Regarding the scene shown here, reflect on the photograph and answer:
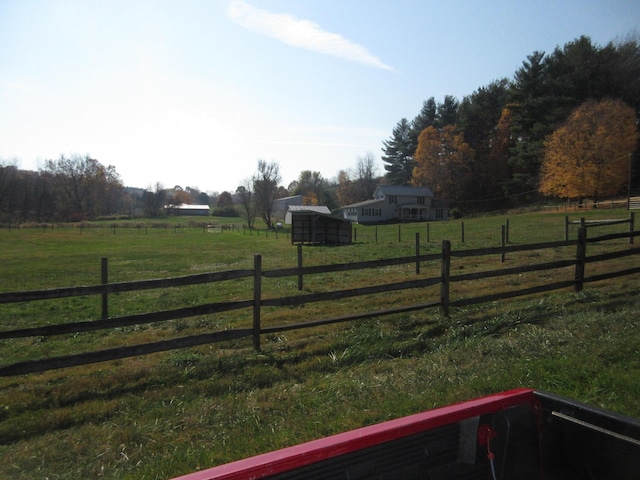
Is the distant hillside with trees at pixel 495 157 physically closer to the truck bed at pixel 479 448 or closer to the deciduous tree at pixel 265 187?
the deciduous tree at pixel 265 187

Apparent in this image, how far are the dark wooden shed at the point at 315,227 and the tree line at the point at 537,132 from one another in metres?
30.9

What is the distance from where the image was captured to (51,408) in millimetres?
5375

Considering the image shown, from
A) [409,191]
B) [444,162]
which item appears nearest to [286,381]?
[409,191]

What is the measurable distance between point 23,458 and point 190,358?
2.72 metres

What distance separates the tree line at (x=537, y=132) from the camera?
51.6 meters

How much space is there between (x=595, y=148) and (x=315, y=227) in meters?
34.7

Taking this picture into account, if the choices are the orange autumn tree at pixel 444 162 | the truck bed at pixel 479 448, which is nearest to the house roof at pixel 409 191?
the orange autumn tree at pixel 444 162

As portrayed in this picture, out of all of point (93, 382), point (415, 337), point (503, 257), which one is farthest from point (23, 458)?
point (503, 257)

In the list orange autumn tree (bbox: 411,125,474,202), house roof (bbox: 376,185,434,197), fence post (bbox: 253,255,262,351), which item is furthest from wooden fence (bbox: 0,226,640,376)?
orange autumn tree (bbox: 411,125,474,202)

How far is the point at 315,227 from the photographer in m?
36.0

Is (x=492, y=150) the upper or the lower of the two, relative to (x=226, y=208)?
upper

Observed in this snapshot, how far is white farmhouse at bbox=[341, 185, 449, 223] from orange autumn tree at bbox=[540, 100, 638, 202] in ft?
79.7

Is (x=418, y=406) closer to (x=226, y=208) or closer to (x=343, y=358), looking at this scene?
(x=343, y=358)

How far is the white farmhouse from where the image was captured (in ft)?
250
